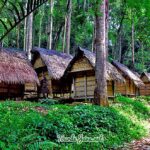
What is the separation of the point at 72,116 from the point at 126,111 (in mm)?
4799

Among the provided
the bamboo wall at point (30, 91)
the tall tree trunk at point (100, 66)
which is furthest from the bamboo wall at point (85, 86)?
the tall tree trunk at point (100, 66)

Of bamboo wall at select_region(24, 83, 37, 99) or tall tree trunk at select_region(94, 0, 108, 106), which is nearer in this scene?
tall tree trunk at select_region(94, 0, 108, 106)

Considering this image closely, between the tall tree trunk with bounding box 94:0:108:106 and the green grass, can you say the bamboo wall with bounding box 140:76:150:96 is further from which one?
the green grass

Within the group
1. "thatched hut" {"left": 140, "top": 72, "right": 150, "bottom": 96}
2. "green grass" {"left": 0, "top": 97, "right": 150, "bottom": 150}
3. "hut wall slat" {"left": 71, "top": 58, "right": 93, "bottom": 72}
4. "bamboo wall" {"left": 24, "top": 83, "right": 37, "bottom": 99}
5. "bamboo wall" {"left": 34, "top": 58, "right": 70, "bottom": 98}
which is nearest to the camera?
"green grass" {"left": 0, "top": 97, "right": 150, "bottom": 150}

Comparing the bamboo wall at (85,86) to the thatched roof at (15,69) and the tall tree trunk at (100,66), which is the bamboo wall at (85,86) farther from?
the tall tree trunk at (100,66)

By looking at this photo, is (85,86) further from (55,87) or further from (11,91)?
(11,91)

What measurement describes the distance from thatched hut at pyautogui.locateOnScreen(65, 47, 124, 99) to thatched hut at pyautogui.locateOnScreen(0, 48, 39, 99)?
2822mm

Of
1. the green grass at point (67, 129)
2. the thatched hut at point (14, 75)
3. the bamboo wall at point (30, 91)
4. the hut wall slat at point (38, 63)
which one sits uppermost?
the hut wall slat at point (38, 63)

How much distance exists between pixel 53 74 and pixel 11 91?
3298 mm

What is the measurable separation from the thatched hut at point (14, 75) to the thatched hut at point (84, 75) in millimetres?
2822

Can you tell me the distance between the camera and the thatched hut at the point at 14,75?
60.5 ft

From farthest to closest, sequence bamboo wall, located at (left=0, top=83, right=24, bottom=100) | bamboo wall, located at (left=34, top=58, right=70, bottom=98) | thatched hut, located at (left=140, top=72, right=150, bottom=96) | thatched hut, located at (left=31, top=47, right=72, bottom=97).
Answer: thatched hut, located at (left=140, top=72, right=150, bottom=96), bamboo wall, located at (left=34, top=58, right=70, bottom=98), thatched hut, located at (left=31, top=47, right=72, bottom=97), bamboo wall, located at (left=0, top=83, right=24, bottom=100)

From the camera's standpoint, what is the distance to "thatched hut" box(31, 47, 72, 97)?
21391 millimetres

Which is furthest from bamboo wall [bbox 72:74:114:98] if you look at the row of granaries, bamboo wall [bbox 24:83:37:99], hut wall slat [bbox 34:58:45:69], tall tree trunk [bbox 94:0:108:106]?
tall tree trunk [bbox 94:0:108:106]
